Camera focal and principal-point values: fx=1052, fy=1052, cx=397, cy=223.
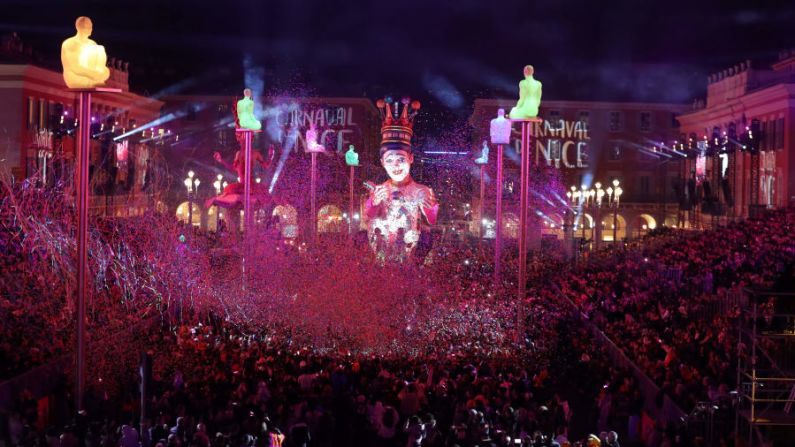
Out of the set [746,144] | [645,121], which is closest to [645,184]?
[645,121]

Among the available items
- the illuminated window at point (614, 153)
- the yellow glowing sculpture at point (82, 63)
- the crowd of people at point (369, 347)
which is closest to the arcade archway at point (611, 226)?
the illuminated window at point (614, 153)

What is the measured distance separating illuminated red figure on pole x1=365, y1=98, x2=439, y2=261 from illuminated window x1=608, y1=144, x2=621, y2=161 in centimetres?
4166

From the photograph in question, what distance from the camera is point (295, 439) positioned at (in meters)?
11.3

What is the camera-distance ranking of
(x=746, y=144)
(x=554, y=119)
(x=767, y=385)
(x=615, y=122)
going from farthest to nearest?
1. (x=615, y=122)
2. (x=554, y=119)
3. (x=746, y=144)
4. (x=767, y=385)

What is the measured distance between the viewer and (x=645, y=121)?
2726 inches

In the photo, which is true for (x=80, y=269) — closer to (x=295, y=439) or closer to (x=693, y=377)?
(x=295, y=439)

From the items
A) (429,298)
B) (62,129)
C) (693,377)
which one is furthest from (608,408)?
(62,129)

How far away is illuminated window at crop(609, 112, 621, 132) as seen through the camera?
228 ft

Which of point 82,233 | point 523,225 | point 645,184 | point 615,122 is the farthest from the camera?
point 615,122

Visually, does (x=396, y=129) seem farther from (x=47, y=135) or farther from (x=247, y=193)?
(x=47, y=135)

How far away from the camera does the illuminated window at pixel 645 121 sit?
6919cm

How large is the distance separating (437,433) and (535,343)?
804 centimetres

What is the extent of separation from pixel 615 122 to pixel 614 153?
2114 millimetres

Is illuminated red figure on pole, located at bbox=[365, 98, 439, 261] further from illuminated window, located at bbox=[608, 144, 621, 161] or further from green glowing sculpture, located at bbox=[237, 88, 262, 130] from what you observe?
illuminated window, located at bbox=[608, 144, 621, 161]
